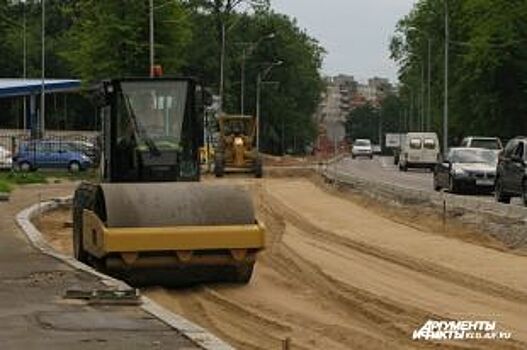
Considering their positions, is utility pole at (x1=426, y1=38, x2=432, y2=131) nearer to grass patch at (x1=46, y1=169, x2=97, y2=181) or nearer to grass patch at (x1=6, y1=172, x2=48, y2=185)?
grass patch at (x1=46, y1=169, x2=97, y2=181)

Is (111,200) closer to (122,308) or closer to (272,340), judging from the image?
(122,308)

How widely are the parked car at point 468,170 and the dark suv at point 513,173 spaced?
4267 mm

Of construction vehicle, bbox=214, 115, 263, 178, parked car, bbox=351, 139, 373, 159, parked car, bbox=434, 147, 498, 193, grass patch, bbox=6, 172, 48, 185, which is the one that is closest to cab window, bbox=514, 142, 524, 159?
parked car, bbox=434, 147, 498, 193

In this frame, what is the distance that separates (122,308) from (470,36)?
221 feet

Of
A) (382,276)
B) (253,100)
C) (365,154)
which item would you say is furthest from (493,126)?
(382,276)

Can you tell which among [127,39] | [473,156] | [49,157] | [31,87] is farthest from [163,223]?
[31,87]

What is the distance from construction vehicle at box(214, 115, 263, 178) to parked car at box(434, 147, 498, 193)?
18.9 m

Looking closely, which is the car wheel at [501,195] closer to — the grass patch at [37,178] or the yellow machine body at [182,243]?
the yellow machine body at [182,243]

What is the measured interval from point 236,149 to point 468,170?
2204 cm

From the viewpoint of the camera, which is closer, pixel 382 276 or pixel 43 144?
pixel 382 276

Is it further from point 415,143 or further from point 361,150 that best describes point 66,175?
point 361,150

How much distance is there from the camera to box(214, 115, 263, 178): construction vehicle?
57.4m

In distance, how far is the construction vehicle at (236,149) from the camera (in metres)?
57.4

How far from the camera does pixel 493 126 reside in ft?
246
